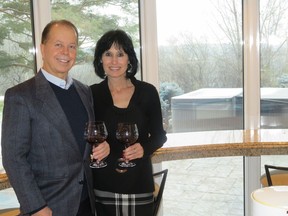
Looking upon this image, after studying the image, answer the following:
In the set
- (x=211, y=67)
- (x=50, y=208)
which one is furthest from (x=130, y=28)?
(x=50, y=208)

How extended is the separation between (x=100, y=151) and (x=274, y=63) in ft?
7.46

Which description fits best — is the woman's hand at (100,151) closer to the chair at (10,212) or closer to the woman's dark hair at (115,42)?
the woman's dark hair at (115,42)

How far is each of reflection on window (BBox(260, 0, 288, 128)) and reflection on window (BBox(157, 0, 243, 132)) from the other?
22 cm

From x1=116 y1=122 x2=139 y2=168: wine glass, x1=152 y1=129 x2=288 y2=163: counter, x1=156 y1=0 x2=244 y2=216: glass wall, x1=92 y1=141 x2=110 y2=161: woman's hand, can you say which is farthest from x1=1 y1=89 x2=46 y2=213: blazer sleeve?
x1=156 y1=0 x2=244 y2=216: glass wall

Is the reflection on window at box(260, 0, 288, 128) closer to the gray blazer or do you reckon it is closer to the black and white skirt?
the black and white skirt

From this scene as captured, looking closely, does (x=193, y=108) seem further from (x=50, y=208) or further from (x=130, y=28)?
(x=50, y=208)

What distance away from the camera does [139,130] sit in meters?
2.03

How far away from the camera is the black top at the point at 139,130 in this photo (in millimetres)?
1972

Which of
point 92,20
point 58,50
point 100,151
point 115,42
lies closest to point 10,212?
point 100,151

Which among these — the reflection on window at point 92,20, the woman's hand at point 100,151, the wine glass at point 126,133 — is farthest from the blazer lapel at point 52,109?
the reflection on window at point 92,20

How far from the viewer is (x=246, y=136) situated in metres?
2.85

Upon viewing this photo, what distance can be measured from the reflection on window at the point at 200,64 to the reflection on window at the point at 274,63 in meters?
0.22

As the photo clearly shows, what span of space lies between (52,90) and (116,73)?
1.61ft

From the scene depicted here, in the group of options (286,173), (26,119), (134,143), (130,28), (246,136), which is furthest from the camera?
(130,28)
